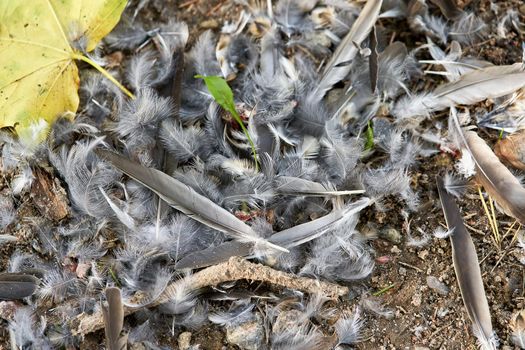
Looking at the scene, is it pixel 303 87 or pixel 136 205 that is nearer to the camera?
pixel 136 205

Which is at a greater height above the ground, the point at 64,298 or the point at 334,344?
the point at 64,298

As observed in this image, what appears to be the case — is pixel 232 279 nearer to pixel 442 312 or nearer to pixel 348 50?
pixel 442 312

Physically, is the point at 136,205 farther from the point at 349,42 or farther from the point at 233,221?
the point at 349,42

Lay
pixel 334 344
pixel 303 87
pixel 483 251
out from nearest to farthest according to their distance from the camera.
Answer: pixel 334 344
pixel 483 251
pixel 303 87

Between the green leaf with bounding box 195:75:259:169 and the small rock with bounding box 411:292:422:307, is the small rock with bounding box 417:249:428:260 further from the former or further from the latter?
the green leaf with bounding box 195:75:259:169

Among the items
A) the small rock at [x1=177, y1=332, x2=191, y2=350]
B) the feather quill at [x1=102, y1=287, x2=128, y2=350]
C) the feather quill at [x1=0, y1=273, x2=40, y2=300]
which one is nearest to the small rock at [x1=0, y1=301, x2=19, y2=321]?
the feather quill at [x1=0, y1=273, x2=40, y2=300]

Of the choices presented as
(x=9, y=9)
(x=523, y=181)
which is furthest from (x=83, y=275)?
(x=523, y=181)
